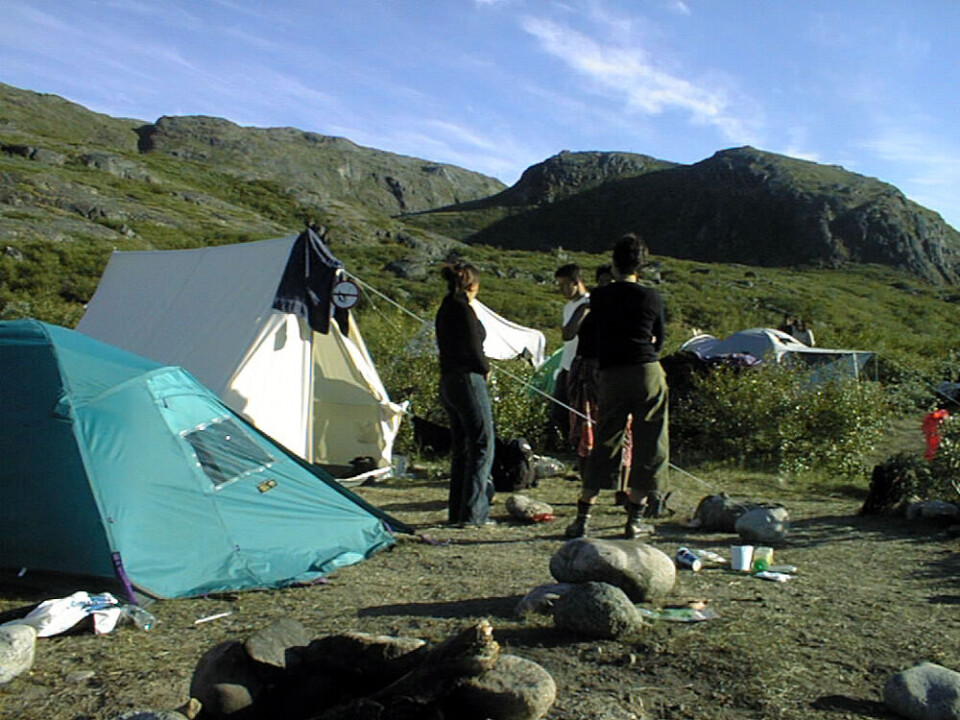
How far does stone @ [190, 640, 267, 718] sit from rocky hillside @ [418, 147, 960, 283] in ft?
217

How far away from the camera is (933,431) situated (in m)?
6.64

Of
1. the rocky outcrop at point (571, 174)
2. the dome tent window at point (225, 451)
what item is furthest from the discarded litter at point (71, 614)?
the rocky outcrop at point (571, 174)

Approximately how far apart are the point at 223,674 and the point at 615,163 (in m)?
102

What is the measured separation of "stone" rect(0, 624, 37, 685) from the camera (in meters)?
3.07

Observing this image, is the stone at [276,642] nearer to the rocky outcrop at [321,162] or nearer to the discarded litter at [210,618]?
the discarded litter at [210,618]

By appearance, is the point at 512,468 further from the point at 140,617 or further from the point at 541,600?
the point at 140,617

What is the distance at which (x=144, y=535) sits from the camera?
164 inches

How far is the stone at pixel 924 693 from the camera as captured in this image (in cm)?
262

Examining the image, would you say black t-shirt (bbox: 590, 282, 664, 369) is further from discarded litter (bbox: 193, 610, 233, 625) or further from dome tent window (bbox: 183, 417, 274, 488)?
discarded litter (bbox: 193, 610, 233, 625)

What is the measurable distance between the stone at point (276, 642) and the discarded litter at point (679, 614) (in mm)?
1427

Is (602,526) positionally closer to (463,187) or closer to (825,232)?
(825,232)

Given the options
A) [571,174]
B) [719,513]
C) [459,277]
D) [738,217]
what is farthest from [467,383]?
[571,174]

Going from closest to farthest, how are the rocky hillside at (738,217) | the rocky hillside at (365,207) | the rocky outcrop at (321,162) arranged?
1. the rocky hillside at (365,207)
2. the rocky hillside at (738,217)
3. the rocky outcrop at (321,162)

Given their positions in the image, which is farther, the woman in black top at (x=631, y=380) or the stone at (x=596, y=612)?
the woman in black top at (x=631, y=380)
